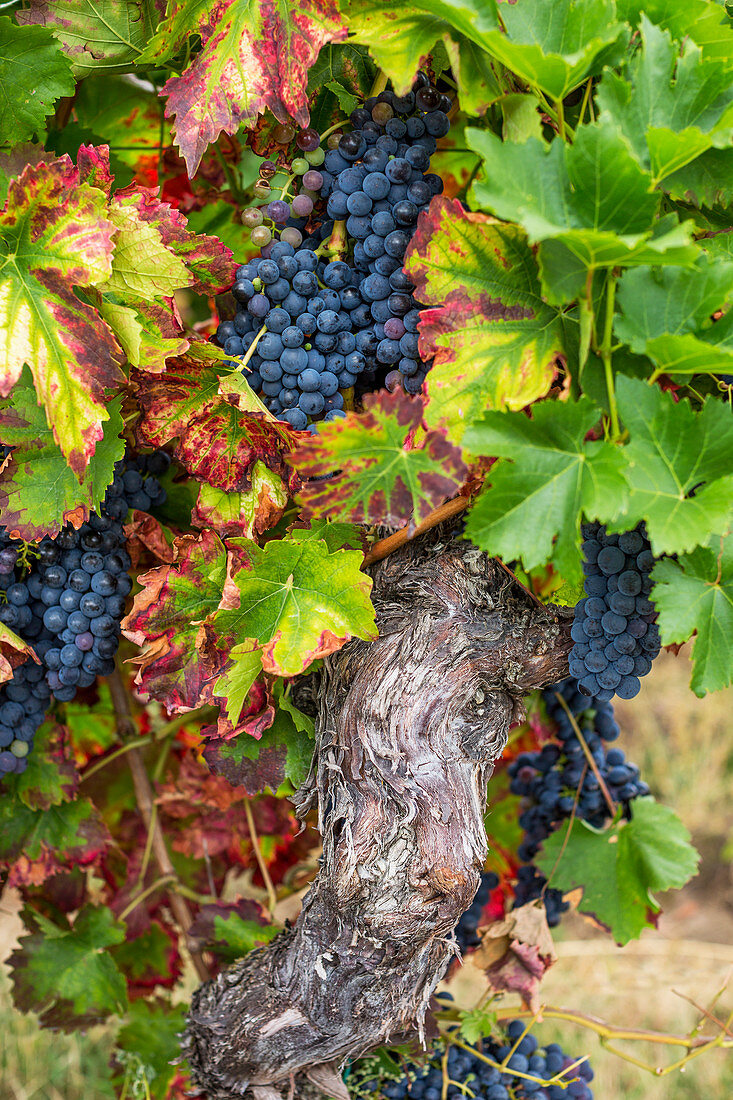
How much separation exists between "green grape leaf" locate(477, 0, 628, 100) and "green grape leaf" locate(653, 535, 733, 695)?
33 centimetres

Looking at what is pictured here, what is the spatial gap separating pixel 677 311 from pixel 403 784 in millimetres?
408

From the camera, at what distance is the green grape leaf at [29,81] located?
0.74 metres

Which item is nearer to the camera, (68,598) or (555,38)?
(555,38)

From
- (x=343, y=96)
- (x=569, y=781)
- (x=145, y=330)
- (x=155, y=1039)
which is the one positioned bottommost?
(x=155, y=1039)

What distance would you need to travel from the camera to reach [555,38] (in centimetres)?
60

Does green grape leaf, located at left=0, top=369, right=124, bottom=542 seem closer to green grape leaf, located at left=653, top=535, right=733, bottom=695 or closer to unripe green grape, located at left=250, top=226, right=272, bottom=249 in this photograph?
unripe green grape, located at left=250, top=226, right=272, bottom=249

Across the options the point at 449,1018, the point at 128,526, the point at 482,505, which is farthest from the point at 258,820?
the point at 482,505

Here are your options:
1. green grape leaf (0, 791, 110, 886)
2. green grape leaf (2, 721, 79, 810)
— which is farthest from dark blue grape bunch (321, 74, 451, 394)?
green grape leaf (0, 791, 110, 886)

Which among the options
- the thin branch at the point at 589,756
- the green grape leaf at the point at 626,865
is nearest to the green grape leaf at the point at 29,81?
the thin branch at the point at 589,756

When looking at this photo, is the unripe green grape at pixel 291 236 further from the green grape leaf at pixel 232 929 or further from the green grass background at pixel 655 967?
the green grass background at pixel 655 967

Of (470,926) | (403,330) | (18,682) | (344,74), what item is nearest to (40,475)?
(18,682)

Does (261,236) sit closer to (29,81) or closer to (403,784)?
(29,81)

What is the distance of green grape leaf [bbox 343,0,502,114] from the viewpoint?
2.04 feet

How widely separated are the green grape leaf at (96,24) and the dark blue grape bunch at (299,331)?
0.78 ft
